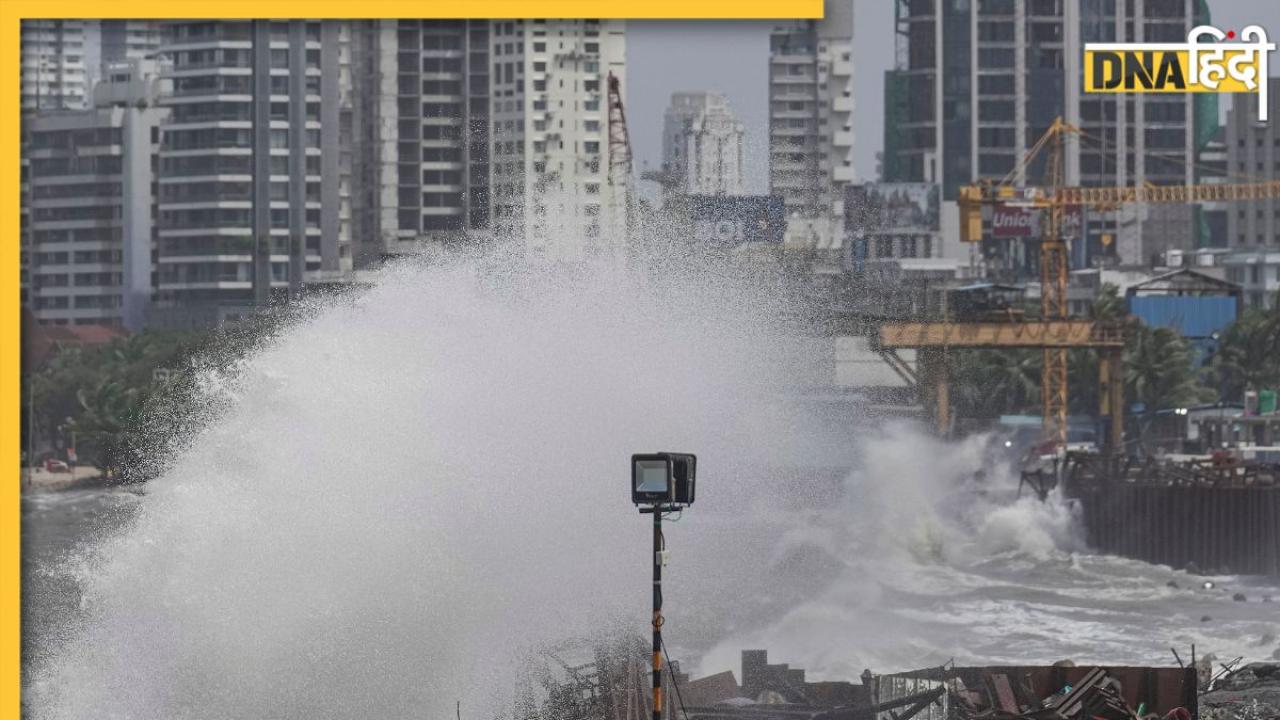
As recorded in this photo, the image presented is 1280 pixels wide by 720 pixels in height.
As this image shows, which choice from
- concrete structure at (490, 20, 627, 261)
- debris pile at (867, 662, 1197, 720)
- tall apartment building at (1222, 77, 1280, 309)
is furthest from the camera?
tall apartment building at (1222, 77, 1280, 309)

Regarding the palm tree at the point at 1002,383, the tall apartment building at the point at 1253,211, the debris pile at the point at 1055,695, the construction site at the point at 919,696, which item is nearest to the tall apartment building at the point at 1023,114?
the tall apartment building at the point at 1253,211

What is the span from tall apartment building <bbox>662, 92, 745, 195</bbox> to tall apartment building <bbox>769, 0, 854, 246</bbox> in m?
4.52

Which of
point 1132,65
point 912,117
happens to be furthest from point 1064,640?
point 912,117

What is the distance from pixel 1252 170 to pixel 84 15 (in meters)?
62.7

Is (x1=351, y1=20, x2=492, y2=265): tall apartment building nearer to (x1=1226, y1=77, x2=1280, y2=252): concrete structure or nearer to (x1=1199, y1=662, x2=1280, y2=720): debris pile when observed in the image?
(x1=1226, y1=77, x2=1280, y2=252): concrete structure

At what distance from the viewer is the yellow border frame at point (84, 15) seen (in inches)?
826

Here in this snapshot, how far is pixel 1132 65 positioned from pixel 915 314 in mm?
9723

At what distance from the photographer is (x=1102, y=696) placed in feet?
56.4

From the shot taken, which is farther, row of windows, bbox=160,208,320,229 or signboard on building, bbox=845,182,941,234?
signboard on building, bbox=845,182,941,234

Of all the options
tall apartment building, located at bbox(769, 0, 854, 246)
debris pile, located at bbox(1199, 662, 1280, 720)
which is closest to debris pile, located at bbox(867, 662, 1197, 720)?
debris pile, located at bbox(1199, 662, 1280, 720)

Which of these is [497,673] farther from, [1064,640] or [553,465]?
[1064,640]

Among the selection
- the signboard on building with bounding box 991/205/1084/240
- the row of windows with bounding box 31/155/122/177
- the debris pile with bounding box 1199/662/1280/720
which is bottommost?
the debris pile with bounding box 1199/662/1280/720

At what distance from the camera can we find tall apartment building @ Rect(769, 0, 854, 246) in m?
70.0

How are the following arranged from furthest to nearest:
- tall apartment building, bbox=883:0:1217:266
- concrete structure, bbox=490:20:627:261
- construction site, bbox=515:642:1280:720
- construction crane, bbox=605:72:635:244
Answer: tall apartment building, bbox=883:0:1217:266 → concrete structure, bbox=490:20:627:261 → construction crane, bbox=605:72:635:244 → construction site, bbox=515:642:1280:720
